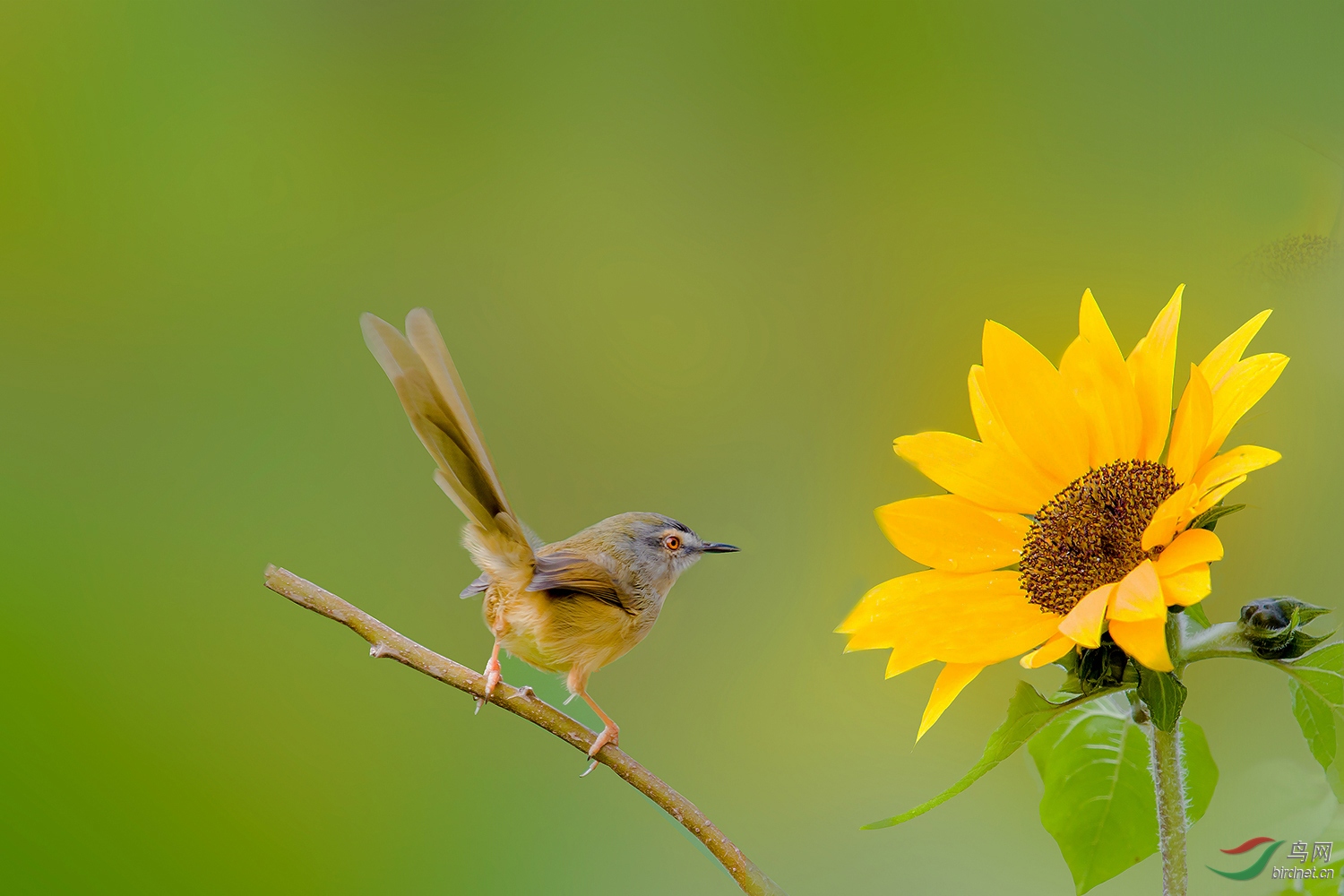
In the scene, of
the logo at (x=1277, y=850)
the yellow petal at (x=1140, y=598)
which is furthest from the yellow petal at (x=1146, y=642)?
the logo at (x=1277, y=850)

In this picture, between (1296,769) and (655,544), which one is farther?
(655,544)

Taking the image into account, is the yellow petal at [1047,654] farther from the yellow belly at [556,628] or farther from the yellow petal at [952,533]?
the yellow belly at [556,628]

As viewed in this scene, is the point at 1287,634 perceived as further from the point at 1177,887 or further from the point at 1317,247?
the point at 1317,247

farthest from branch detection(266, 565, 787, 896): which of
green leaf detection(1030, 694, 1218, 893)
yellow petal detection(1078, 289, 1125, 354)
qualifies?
yellow petal detection(1078, 289, 1125, 354)

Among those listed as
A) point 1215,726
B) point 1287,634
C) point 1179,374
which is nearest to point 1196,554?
point 1287,634

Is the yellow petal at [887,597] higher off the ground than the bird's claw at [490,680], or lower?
higher

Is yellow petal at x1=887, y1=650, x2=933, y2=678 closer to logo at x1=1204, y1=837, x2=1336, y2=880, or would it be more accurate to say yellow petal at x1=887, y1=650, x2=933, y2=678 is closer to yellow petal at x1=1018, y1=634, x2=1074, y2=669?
yellow petal at x1=1018, y1=634, x2=1074, y2=669

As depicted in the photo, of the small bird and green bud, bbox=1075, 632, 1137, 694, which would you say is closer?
green bud, bbox=1075, 632, 1137, 694
